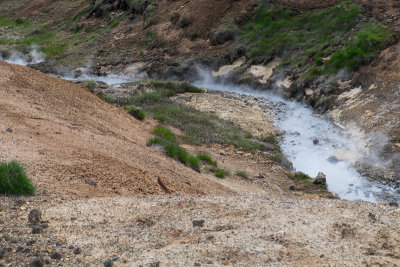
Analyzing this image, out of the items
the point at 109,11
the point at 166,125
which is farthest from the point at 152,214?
the point at 109,11

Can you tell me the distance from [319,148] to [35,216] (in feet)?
39.4

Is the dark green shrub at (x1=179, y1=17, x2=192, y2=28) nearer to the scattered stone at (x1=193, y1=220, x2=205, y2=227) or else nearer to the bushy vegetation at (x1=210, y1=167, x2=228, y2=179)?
the bushy vegetation at (x1=210, y1=167, x2=228, y2=179)

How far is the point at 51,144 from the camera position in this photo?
26.5ft

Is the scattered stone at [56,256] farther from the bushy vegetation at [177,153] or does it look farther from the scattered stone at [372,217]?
the bushy vegetation at [177,153]

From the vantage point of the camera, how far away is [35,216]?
16.9 feet

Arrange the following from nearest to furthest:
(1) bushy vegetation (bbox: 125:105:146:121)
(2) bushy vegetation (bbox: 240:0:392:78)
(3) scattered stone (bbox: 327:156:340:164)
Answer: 1. (3) scattered stone (bbox: 327:156:340:164)
2. (1) bushy vegetation (bbox: 125:105:146:121)
3. (2) bushy vegetation (bbox: 240:0:392:78)

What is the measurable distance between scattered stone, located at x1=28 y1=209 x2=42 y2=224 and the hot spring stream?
29.3 ft

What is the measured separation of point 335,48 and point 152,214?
17948 mm

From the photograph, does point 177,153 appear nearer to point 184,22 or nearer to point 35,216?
point 35,216

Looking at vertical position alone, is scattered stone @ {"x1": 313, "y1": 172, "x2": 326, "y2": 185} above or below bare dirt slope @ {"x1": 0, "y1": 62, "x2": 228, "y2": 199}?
below

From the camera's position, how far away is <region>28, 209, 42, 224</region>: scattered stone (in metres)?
5.10

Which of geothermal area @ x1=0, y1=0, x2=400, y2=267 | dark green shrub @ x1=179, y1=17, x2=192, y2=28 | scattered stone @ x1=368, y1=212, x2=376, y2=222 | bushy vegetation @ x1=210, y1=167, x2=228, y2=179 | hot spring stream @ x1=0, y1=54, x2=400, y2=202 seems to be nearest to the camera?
geothermal area @ x1=0, y1=0, x2=400, y2=267

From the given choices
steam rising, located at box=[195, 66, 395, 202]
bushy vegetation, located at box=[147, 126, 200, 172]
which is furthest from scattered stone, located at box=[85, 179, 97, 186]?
steam rising, located at box=[195, 66, 395, 202]

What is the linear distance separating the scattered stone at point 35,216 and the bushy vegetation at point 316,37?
56.0 ft
